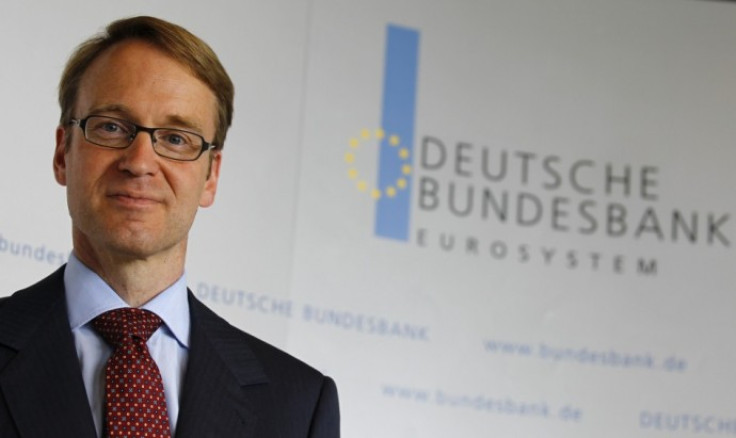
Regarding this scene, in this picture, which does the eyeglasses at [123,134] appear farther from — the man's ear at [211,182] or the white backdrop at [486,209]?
the white backdrop at [486,209]

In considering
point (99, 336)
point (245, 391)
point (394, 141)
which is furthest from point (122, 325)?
point (394, 141)

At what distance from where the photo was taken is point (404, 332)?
303cm

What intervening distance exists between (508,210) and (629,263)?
0.37 m

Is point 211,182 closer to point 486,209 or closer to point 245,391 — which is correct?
point 245,391

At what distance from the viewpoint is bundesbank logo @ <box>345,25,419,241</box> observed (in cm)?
307

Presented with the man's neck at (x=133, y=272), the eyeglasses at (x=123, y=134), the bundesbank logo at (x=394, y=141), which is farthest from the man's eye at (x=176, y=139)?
the bundesbank logo at (x=394, y=141)

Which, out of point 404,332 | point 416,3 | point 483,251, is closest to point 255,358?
point 404,332

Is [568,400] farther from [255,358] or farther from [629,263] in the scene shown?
[255,358]

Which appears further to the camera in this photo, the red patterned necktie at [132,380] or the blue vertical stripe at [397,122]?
the blue vertical stripe at [397,122]

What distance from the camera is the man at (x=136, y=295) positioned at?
1.42 meters

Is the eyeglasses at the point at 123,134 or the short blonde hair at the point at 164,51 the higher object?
the short blonde hair at the point at 164,51

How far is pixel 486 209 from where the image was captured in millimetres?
3230

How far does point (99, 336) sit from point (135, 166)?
210mm

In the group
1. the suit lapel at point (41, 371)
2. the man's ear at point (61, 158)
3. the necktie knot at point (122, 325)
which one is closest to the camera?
the suit lapel at point (41, 371)
